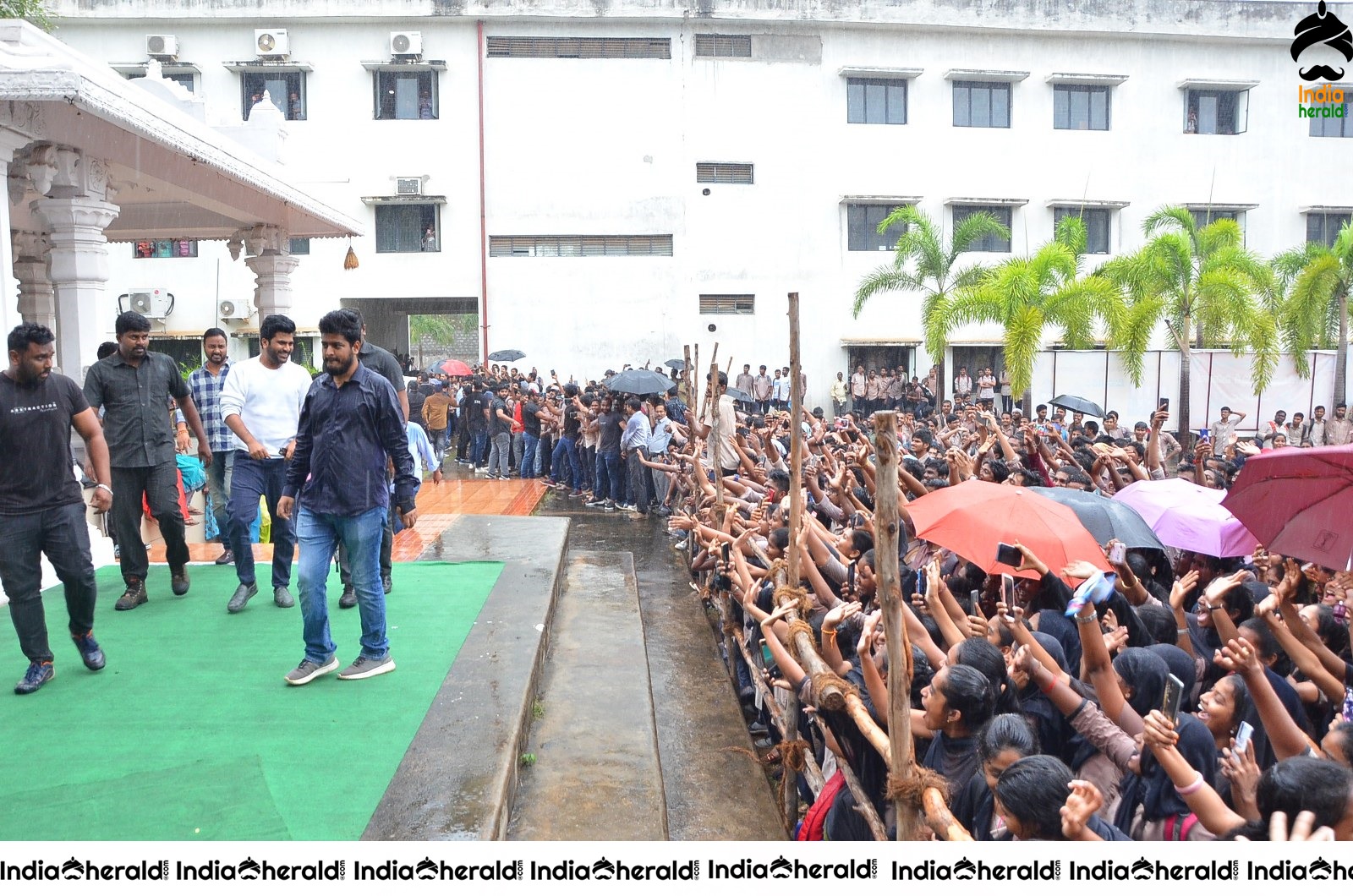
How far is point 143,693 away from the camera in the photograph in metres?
4.30

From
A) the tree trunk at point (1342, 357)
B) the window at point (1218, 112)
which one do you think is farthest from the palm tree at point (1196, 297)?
the window at point (1218, 112)

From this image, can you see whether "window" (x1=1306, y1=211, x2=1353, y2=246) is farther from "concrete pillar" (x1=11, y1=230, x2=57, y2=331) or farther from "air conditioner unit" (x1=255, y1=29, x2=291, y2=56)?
"concrete pillar" (x1=11, y1=230, x2=57, y2=331)

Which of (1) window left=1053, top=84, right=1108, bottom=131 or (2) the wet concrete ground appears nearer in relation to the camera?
(2) the wet concrete ground

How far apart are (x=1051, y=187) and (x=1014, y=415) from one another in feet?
41.4

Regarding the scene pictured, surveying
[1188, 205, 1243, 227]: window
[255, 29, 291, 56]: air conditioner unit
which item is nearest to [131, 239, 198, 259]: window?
[255, 29, 291, 56]: air conditioner unit

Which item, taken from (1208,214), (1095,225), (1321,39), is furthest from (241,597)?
(1321,39)

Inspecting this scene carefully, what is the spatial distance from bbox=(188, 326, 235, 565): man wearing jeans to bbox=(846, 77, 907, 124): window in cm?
2014

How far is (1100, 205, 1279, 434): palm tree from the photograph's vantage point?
696 inches

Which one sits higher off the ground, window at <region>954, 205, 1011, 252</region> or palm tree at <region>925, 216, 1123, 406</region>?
window at <region>954, 205, 1011, 252</region>

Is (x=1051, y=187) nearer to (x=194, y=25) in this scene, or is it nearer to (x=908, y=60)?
(x=908, y=60)

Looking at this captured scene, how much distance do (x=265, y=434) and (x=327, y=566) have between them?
130 cm

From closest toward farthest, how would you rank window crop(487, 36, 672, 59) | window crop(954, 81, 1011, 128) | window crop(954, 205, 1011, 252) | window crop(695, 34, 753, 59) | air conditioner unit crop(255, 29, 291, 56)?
air conditioner unit crop(255, 29, 291, 56), window crop(487, 36, 672, 59), window crop(695, 34, 753, 59), window crop(954, 205, 1011, 252), window crop(954, 81, 1011, 128)

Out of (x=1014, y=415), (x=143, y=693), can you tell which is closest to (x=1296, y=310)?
(x=1014, y=415)

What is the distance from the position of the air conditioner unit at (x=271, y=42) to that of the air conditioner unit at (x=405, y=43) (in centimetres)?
226
